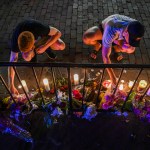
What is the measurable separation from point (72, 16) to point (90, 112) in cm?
415

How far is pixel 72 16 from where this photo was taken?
23.8 ft

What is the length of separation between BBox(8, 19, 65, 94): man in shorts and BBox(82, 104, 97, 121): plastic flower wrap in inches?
67.1

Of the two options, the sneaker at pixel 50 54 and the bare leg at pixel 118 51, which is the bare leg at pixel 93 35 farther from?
the sneaker at pixel 50 54

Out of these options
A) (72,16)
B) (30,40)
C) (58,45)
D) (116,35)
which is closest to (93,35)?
(116,35)

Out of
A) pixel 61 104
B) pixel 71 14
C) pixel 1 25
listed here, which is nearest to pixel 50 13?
pixel 71 14

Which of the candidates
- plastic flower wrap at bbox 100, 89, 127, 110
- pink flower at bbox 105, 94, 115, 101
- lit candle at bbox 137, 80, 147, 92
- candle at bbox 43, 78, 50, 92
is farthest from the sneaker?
lit candle at bbox 137, 80, 147, 92

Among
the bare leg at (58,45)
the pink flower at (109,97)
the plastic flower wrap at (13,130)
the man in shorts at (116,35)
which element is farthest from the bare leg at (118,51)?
the plastic flower wrap at (13,130)

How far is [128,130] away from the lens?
4.24 metres

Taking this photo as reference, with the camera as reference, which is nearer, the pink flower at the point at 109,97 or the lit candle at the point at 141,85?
the pink flower at the point at 109,97

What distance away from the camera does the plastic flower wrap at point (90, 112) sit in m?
4.37

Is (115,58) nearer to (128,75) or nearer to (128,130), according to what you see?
(128,75)

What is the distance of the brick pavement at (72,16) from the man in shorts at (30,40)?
0.80 metres

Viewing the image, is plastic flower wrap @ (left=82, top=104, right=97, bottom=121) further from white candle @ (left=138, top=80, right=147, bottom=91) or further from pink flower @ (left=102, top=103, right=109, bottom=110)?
white candle @ (left=138, top=80, right=147, bottom=91)

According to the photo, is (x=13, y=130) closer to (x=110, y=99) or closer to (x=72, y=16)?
(x=110, y=99)
